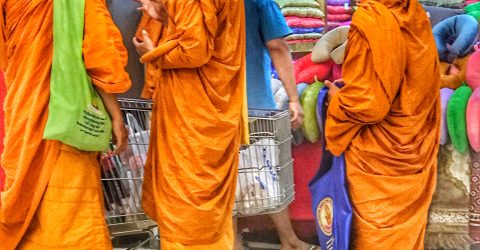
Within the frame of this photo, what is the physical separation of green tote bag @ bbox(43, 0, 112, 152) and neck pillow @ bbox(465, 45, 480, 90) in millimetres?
1723

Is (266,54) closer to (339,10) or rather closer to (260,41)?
(260,41)

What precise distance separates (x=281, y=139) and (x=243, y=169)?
8.5 inches

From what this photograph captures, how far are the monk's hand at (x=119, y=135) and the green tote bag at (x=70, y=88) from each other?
0.28 feet

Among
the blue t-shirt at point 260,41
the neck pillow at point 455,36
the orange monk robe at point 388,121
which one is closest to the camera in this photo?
the orange monk robe at point 388,121

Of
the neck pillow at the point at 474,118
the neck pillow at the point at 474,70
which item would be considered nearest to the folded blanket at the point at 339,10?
the neck pillow at the point at 474,70

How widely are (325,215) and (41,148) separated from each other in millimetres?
1113

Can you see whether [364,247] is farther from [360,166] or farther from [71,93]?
[71,93]

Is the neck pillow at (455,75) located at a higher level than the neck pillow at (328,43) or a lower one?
lower

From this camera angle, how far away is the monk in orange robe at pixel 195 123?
72.6 inches

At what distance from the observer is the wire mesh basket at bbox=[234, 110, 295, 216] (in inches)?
90.0

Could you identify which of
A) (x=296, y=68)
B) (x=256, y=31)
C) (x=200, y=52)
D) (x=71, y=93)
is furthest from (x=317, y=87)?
(x=71, y=93)

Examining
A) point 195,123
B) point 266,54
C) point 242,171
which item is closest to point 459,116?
point 266,54

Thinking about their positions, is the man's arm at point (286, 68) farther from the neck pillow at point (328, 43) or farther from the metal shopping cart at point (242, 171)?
the neck pillow at point (328, 43)

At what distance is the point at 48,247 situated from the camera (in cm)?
178
